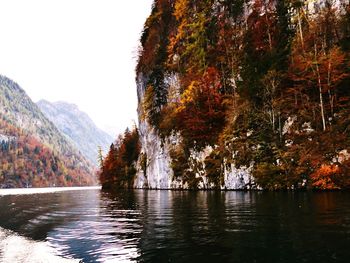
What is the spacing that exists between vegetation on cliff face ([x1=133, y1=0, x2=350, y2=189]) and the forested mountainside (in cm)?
13

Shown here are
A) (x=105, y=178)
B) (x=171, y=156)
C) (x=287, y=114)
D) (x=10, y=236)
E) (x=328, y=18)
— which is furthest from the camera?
(x=105, y=178)

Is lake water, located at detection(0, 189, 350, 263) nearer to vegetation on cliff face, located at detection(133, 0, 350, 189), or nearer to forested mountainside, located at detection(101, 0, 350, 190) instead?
vegetation on cliff face, located at detection(133, 0, 350, 189)

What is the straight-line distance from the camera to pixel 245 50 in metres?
51.6

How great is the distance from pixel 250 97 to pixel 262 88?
2059 millimetres

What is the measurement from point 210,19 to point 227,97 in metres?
17.2

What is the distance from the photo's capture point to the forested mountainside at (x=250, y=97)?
36.8 metres

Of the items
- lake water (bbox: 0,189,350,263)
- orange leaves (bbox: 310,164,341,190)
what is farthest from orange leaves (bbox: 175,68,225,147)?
lake water (bbox: 0,189,350,263)

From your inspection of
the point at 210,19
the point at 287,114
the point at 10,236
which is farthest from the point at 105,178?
the point at 10,236

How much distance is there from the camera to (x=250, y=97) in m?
46.2

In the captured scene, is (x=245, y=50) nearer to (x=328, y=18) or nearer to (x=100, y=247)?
(x=328, y=18)

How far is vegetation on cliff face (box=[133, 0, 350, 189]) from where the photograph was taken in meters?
36.5

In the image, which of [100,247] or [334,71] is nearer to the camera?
[100,247]

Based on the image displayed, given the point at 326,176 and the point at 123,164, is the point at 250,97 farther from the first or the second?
the point at 123,164

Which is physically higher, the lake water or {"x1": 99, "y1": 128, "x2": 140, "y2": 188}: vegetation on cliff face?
{"x1": 99, "y1": 128, "x2": 140, "y2": 188}: vegetation on cliff face
